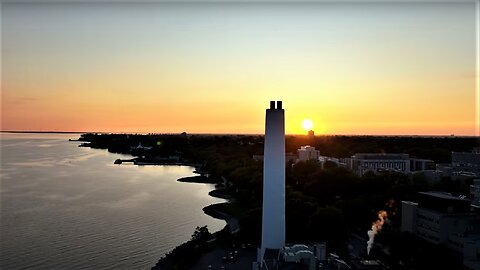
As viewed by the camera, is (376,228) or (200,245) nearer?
(200,245)

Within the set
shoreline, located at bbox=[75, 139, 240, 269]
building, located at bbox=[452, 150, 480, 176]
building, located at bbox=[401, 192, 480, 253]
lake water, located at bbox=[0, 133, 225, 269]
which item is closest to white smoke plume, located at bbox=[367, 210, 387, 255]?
building, located at bbox=[401, 192, 480, 253]

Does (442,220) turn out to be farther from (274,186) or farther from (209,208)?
(209,208)

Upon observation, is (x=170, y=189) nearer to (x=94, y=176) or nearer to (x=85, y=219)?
(x=94, y=176)

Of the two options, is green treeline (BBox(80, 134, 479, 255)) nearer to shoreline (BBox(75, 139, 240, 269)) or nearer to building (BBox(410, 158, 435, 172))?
shoreline (BBox(75, 139, 240, 269))

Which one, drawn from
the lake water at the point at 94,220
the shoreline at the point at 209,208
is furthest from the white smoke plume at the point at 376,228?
the lake water at the point at 94,220

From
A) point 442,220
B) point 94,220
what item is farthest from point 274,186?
point 94,220

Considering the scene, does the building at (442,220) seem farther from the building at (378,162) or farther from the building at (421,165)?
the building at (421,165)

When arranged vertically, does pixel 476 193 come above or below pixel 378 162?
below

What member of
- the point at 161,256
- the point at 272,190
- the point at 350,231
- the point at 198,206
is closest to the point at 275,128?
the point at 272,190
